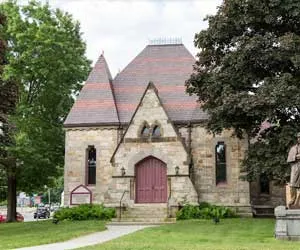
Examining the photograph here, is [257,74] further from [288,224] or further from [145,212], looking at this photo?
[145,212]

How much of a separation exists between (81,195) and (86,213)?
47.5 inches

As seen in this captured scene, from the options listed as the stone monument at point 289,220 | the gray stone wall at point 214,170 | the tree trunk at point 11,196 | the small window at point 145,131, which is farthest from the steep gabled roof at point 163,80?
the stone monument at point 289,220

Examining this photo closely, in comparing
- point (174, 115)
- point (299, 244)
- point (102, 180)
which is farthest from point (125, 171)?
point (299, 244)

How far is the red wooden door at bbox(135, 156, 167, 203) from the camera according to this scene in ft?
91.5

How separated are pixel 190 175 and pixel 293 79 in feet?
31.0

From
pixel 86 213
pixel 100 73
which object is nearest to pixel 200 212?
pixel 86 213

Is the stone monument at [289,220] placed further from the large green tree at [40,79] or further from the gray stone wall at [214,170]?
the large green tree at [40,79]

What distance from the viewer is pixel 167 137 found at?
27500mm

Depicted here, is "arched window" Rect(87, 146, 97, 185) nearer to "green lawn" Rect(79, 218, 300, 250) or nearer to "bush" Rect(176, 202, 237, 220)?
"bush" Rect(176, 202, 237, 220)

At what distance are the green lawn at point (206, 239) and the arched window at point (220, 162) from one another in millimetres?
7853

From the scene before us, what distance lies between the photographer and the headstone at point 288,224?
15250mm

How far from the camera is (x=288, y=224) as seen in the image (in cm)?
1543

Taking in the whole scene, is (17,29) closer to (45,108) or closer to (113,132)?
(45,108)

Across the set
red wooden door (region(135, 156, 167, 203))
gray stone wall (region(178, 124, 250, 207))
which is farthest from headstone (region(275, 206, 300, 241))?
red wooden door (region(135, 156, 167, 203))
